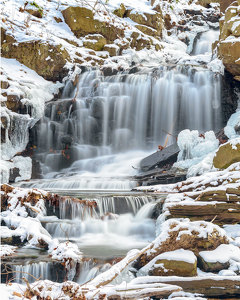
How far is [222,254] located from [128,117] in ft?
32.9

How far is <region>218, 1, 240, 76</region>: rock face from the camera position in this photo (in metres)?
11.2

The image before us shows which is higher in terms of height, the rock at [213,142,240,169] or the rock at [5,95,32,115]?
the rock at [5,95,32,115]

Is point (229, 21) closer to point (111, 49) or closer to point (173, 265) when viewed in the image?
point (111, 49)

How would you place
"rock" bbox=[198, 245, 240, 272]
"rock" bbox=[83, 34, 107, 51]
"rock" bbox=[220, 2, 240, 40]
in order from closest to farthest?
"rock" bbox=[198, 245, 240, 272] → "rock" bbox=[220, 2, 240, 40] → "rock" bbox=[83, 34, 107, 51]

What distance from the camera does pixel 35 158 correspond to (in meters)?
12.3

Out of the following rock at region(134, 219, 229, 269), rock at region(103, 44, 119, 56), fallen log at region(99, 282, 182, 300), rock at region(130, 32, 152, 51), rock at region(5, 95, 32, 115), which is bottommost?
fallen log at region(99, 282, 182, 300)

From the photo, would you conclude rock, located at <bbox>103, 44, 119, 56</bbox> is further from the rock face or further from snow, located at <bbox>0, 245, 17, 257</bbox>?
snow, located at <bbox>0, 245, 17, 257</bbox>

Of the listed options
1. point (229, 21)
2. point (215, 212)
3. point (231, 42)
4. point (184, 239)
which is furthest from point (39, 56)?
point (184, 239)

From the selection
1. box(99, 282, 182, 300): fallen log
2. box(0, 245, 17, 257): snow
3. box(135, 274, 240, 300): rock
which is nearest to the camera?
box(99, 282, 182, 300): fallen log

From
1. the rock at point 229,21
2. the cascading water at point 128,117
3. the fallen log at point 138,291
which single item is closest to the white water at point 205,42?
the cascading water at point 128,117

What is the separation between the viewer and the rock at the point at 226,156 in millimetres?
6848

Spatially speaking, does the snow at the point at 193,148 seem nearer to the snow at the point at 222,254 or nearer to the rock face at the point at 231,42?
the rock face at the point at 231,42

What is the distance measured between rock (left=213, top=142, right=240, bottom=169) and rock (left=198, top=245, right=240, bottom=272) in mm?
3130

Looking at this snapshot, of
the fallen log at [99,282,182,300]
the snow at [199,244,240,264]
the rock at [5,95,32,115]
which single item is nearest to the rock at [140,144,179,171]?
the rock at [5,95,32,115]
